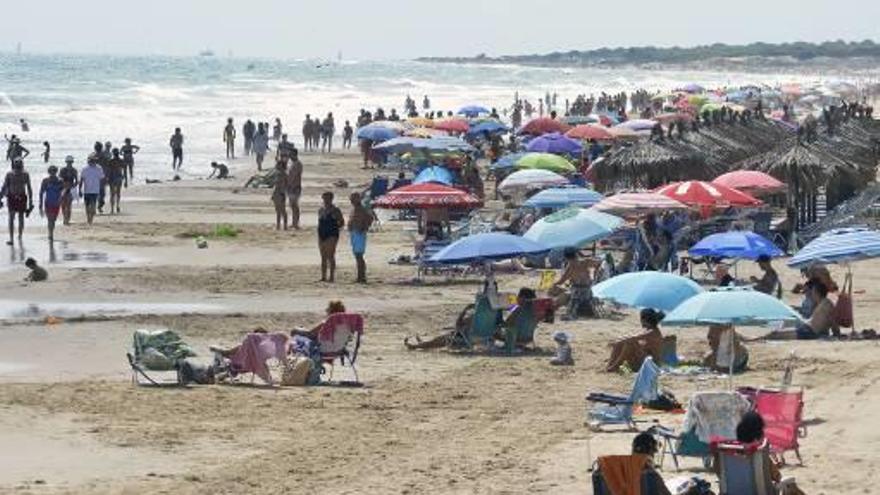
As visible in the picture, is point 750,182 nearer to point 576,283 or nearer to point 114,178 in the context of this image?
point 576,283

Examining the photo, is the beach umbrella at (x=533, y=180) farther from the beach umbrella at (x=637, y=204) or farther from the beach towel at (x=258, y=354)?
the beach towel at (x=258, y=354)

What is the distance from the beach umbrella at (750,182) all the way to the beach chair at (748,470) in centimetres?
1392

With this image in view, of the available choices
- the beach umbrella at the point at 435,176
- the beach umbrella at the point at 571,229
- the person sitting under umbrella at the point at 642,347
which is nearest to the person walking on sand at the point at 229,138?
the beach umbrella at the point at 435,176

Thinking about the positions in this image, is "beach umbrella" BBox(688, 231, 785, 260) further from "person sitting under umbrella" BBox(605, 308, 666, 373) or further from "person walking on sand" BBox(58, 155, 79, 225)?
"person walking on sand" BBox(58, 155, 79, 225)

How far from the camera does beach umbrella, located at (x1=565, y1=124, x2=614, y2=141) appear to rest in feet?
130

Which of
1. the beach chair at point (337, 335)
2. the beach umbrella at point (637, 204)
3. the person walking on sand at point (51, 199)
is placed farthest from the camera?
the person walking on sand at point (51, 199)

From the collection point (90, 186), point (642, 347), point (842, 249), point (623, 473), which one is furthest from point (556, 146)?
point (623, 473)

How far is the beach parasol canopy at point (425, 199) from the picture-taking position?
73.1ft

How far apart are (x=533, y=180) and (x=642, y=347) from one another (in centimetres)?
1221

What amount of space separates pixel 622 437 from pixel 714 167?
55.6 ft

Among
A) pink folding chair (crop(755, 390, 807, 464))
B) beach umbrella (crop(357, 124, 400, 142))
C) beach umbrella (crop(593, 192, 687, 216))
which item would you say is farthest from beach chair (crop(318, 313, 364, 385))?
beach umbrella (crop(357, 124, 400, 142))

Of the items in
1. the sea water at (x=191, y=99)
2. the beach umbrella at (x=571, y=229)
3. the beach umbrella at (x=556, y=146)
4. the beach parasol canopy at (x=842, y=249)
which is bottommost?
the sea water at (x=191, y=99)

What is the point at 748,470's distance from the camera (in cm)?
960

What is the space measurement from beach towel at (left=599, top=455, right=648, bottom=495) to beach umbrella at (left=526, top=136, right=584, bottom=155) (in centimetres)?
2605
